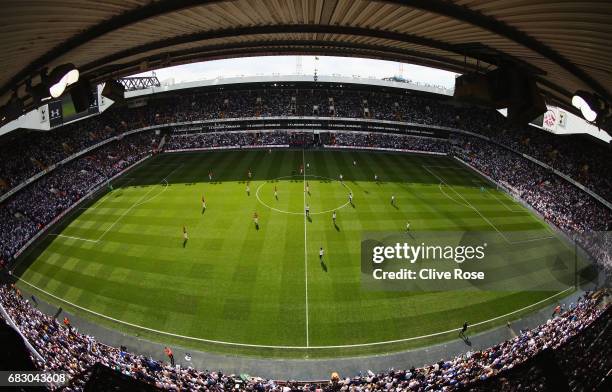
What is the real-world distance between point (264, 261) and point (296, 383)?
9668 millimetres

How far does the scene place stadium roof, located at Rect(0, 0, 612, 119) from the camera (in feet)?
15.1

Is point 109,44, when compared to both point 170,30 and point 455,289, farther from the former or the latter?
point 455,289

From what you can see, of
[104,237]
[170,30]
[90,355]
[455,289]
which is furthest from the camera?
[104,237]

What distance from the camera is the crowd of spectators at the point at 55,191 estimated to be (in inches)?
1128

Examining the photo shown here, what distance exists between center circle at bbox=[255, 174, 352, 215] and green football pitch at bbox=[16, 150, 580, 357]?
7.7 inches

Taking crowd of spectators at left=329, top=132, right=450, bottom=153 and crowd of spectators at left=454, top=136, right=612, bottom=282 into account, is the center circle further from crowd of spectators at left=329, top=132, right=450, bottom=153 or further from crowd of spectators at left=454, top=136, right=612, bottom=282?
crowd of spectators at left=454, top=136, right=612, bottom=282

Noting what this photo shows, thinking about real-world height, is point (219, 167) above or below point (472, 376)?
above

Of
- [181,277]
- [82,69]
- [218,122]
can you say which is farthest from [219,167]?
[82,69]

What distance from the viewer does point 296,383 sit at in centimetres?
1452

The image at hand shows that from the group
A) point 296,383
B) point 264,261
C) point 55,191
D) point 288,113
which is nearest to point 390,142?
point 288,113

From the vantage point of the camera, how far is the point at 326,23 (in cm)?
696

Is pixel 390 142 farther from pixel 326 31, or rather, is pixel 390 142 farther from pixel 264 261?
pixel 326 31

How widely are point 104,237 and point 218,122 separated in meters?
32.1

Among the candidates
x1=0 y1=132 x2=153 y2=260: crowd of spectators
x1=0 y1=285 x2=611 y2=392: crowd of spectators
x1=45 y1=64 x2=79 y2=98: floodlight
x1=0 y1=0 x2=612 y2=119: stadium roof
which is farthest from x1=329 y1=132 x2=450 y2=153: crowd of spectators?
x1=45 y1=64 x2=79 y2=98: floodlight
